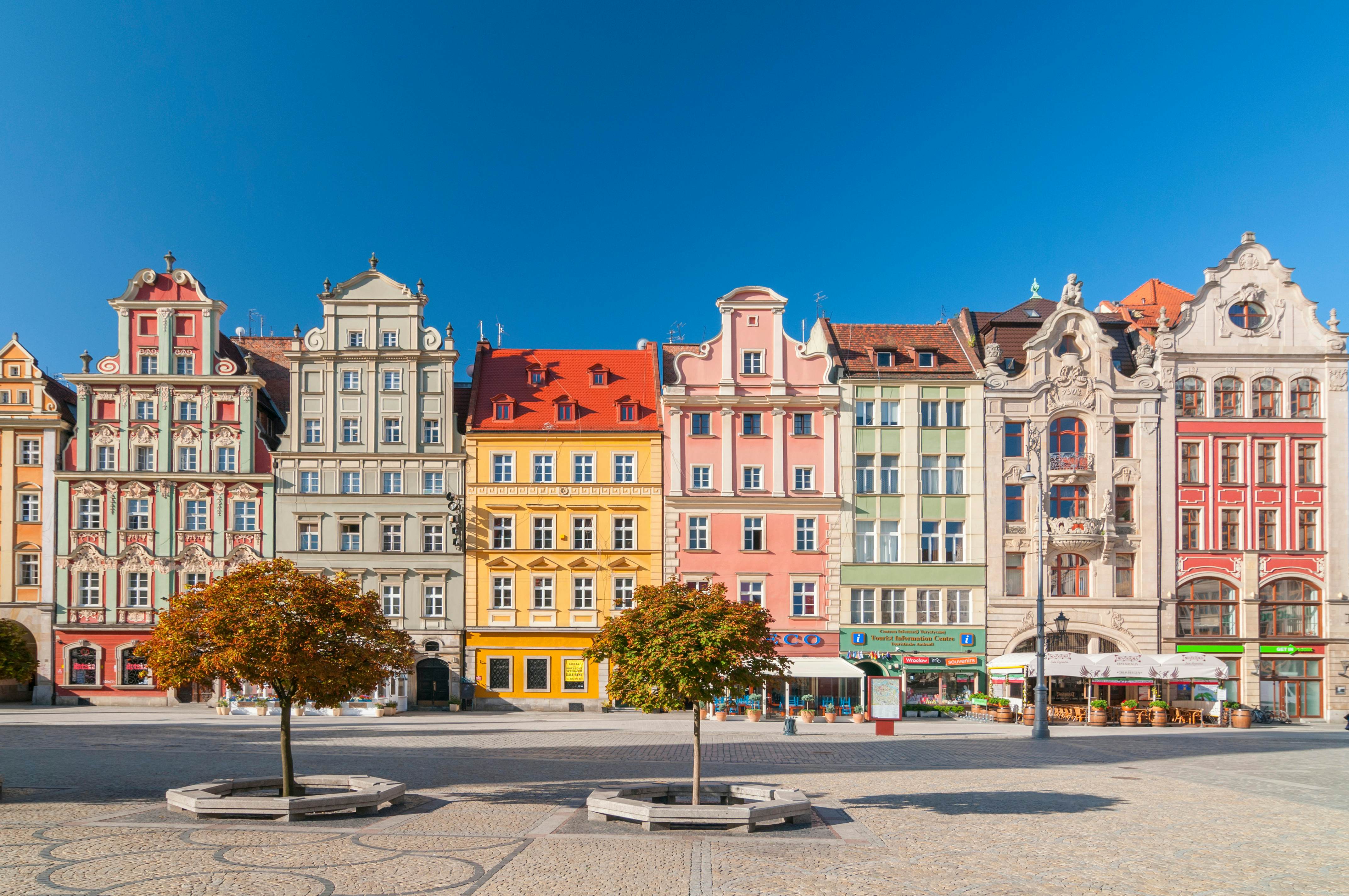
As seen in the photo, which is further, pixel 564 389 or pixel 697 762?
pixel 564 389

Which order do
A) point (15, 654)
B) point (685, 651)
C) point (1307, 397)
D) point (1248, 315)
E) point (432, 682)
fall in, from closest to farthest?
point (685, 651) < point (15, 654) < point (432, 682) < point (1307, 397) < point (1248, 315)

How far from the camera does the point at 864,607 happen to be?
168 feet

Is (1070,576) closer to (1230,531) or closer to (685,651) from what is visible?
(1230,531)

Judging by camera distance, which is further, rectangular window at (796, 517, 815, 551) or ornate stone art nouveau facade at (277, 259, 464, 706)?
rectangular window at (796, 517, 815, 551)

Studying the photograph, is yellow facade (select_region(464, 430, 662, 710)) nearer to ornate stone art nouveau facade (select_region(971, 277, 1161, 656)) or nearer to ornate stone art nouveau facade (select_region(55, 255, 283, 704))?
ornate stone art nouveau facade (select_region(55, 255, 283, 704))

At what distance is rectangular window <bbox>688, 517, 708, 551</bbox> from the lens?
51.5 meters

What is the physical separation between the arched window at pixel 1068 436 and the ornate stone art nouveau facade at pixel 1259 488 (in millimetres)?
3713

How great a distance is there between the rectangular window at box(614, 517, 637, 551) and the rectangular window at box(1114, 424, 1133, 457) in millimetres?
23141

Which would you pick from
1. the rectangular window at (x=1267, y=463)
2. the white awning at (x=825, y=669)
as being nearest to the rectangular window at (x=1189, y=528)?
the rectangular window at (x=1267, y=463)

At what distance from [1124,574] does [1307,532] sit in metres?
8.90

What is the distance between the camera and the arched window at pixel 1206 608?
168 ft

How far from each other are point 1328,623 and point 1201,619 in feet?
18.7

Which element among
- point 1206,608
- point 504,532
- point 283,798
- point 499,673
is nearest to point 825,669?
point 499,673

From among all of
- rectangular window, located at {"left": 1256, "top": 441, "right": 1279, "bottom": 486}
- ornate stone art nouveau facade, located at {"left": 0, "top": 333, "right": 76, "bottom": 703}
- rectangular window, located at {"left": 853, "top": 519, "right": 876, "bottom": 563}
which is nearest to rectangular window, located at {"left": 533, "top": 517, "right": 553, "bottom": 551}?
rectangular window, located at {"left": 853, "top": 519, "right": 876, "bottom": 563}
